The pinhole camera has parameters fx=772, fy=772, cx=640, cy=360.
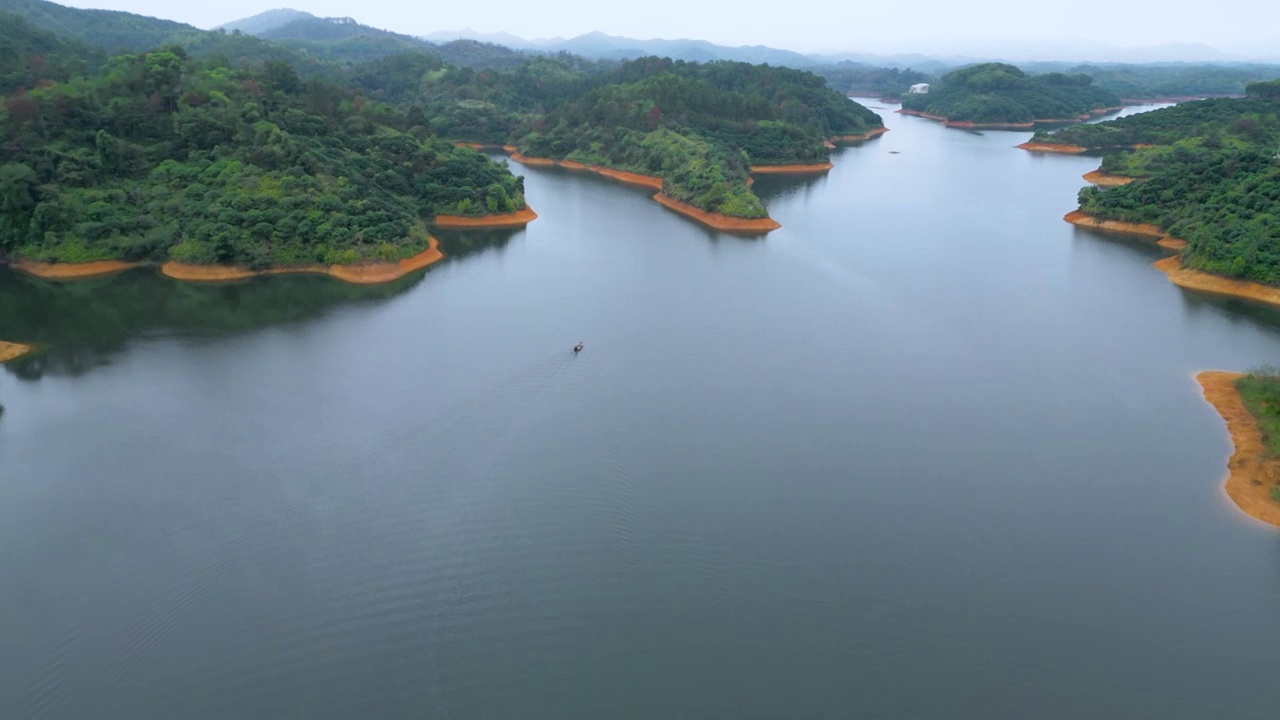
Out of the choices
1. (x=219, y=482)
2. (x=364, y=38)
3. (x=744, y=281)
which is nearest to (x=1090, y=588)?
(x=219, y=482)

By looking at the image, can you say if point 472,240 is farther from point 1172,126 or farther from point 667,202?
point 1172,126

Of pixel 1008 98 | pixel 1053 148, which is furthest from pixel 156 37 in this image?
pixel 1008 98

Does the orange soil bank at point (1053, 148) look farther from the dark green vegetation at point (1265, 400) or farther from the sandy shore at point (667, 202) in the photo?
the dark green vegetation at point (1265, 400)

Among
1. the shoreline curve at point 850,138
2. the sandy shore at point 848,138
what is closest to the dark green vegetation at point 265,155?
the sandy shore at point 848,138

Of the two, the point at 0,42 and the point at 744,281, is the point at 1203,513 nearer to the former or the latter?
the point at 744,281

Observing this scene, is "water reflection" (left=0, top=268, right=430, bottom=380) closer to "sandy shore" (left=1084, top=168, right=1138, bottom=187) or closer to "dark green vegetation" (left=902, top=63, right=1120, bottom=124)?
"sandy shore" (left=1084, top=168, right=1138, bottom=187)

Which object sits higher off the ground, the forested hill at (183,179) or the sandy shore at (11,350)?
the forested hill at (183,179)
